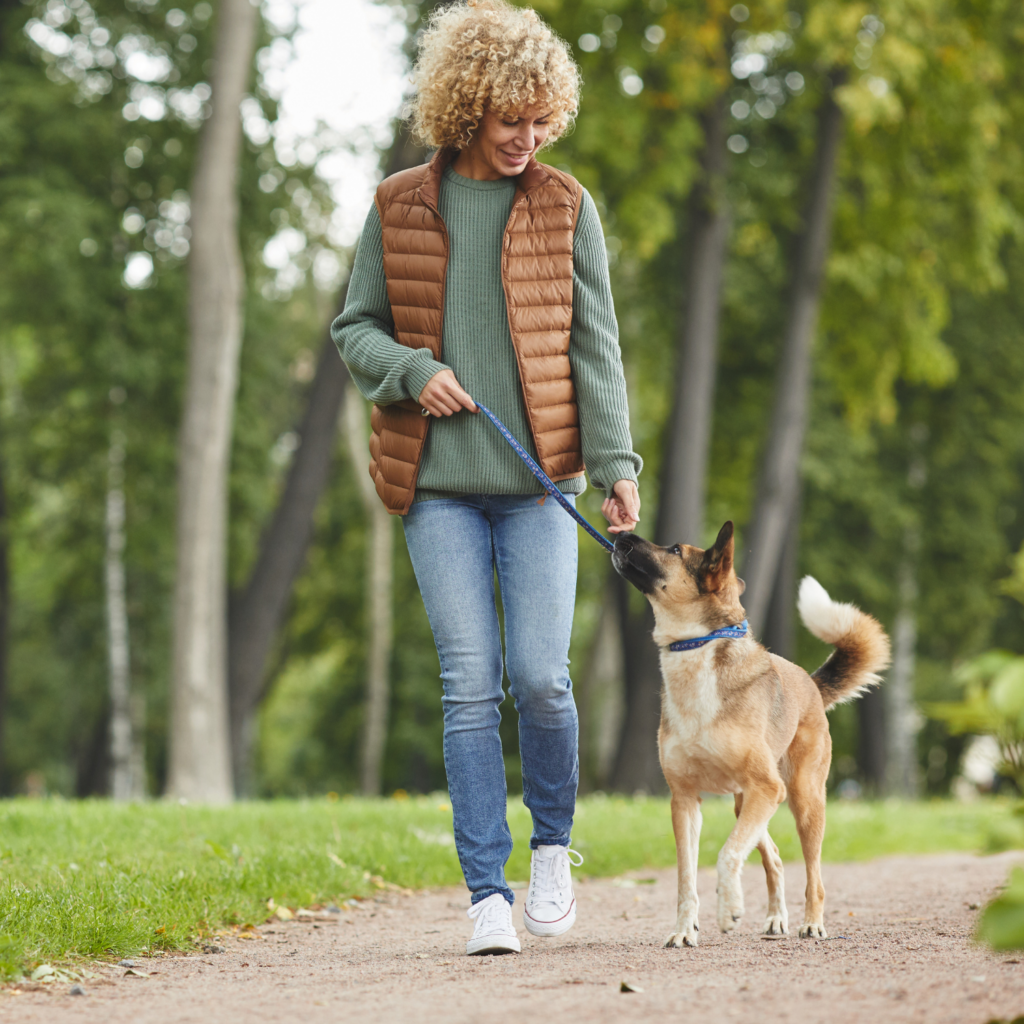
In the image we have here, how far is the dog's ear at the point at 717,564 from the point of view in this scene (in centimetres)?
470

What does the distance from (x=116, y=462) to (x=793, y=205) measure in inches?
353

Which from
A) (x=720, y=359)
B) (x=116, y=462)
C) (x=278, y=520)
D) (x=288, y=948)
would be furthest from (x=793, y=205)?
(x=288, y=948)

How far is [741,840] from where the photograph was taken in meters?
4.29

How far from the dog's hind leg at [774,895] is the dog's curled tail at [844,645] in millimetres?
655

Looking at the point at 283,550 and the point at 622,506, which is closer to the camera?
the point at 622,506

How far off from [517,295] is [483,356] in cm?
23

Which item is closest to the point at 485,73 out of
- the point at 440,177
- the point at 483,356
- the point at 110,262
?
the point at 440,177

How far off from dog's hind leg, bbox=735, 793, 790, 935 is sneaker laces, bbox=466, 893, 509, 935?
3.11 ft

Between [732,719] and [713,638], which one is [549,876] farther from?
[713,638]

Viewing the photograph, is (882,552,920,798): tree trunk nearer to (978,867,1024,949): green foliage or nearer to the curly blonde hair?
the curly blonde hair

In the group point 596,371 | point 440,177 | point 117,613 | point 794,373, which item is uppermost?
point 794,373

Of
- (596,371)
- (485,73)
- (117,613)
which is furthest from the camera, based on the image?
(117,613)

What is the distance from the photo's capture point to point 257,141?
50.6 ft

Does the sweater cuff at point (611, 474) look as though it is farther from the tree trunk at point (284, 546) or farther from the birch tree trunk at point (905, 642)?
the birch tree trunk at point (905, 642)
